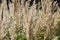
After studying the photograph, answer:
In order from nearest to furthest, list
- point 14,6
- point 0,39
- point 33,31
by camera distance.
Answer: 1. point 0,39
2. point 33,31
3. point 14,6

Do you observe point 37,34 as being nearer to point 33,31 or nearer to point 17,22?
point 33,31

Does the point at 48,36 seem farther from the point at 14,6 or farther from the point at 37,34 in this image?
the point at 14,6

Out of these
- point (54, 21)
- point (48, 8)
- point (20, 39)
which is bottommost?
point (20, 39)

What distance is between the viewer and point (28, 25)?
239 cm

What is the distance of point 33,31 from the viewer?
2.47 metres

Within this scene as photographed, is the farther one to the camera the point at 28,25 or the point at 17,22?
the point at 17,22

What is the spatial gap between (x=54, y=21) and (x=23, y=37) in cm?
48

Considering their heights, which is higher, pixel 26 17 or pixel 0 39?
pixel 26 17

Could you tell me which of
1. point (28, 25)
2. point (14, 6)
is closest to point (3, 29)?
point (28, 25)

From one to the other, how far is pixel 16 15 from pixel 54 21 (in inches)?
21.5

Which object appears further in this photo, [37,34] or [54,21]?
[54,21]

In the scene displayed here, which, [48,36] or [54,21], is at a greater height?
[54,21]

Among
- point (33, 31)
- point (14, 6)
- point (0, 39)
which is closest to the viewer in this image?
point (0, 39)

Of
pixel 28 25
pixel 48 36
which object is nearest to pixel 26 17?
pixel 28 25
